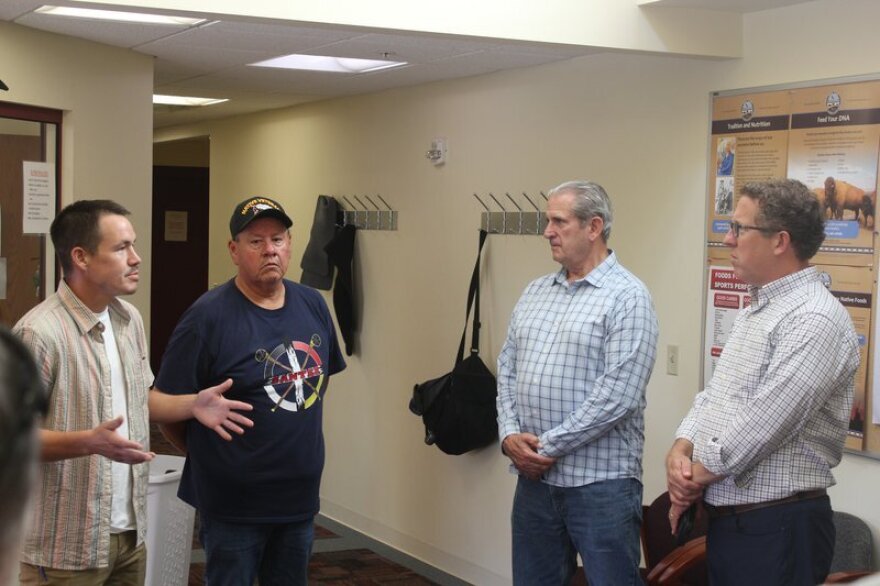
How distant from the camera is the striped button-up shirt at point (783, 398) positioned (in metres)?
2.41

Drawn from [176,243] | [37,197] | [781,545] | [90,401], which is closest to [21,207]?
[37,197]

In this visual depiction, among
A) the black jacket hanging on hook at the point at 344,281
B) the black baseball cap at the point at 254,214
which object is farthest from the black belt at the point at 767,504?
the black jacket hanging on hook at the point at 344,281

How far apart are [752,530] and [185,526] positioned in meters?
2.09

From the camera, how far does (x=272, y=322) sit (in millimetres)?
2994

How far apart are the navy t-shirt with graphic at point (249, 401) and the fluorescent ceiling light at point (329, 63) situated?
6.98ft

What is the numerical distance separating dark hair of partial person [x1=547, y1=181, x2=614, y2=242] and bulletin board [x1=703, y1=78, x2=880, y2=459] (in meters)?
0.63

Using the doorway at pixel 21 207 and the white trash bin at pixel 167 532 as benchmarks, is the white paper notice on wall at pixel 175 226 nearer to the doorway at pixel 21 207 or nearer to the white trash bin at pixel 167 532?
the doorway at pixel 21 207

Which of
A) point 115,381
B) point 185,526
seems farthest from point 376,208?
point 115,381

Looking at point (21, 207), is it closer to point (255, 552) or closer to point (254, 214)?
point (254, 214)

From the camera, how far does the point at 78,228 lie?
8.22 feet

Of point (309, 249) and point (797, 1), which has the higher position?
point (797, 1)

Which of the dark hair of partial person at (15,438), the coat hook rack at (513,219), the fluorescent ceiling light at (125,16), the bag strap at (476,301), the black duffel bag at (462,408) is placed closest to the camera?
the dark hair of partial person at (15,438)

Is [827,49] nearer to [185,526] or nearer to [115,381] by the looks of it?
[115,381]

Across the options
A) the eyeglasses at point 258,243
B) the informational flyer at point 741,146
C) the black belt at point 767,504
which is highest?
the informational flyer at point 741,146
